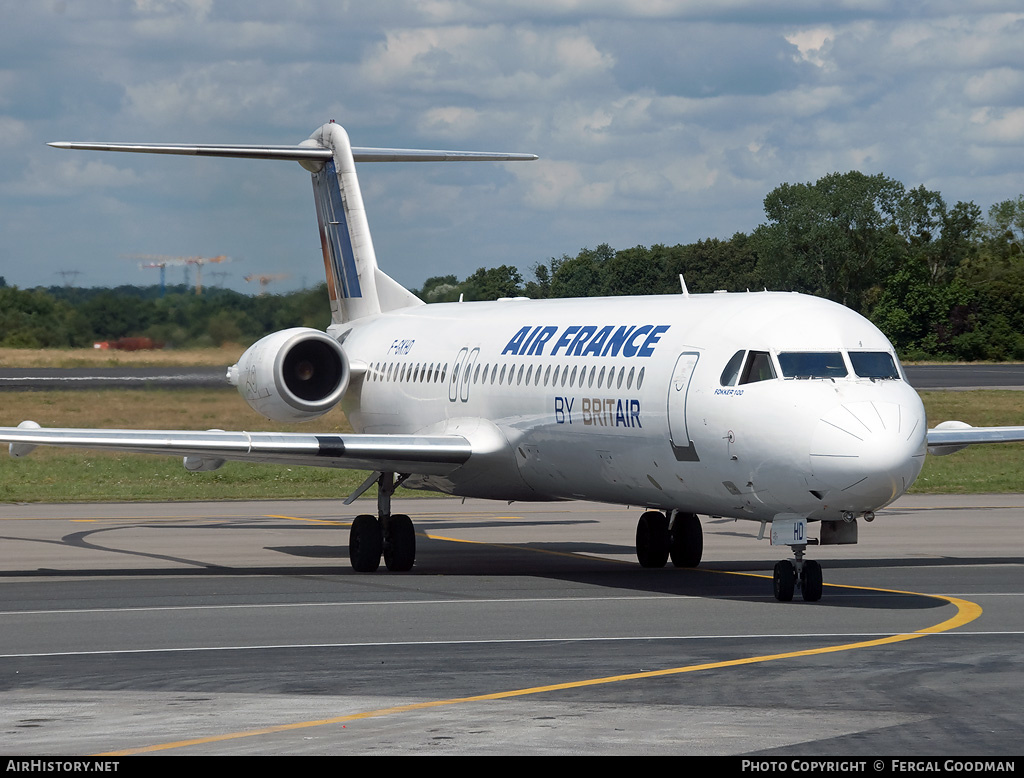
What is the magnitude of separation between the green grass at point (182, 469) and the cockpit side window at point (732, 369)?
1606 centimetres

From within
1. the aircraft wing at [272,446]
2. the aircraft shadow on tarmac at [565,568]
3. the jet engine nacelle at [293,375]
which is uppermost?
the jet engine nacelle at [293,375]

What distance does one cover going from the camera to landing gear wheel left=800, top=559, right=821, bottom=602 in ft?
60.3

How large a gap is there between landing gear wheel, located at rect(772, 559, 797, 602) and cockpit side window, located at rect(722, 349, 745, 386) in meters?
2.10

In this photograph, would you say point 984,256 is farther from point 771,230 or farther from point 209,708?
point 209,708

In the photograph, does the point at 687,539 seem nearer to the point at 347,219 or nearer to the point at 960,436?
the point at 960,436

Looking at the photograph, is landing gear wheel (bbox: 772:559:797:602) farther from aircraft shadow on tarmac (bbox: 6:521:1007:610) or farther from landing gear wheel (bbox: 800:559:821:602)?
aircraft shadow on tarmac (bbox: 6:521:1007:610)

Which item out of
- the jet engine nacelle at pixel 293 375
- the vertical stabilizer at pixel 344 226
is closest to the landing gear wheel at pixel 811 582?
the jet engine nacelle at pixel 293 375

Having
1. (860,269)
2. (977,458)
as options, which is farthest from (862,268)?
(977,458)

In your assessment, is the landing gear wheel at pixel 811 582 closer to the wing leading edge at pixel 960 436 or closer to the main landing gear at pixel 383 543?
the wing leading edge at pixel 960 436

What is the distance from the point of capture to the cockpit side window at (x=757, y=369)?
1814 cm

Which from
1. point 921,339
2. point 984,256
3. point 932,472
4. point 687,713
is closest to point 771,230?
point 921,339

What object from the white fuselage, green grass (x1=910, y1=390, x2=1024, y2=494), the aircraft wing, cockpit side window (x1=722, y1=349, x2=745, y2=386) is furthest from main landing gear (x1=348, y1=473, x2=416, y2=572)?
green grass (x1=910, y1=390, x2=1024, y2=494)

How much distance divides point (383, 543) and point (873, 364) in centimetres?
802

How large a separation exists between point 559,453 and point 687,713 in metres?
9.97
